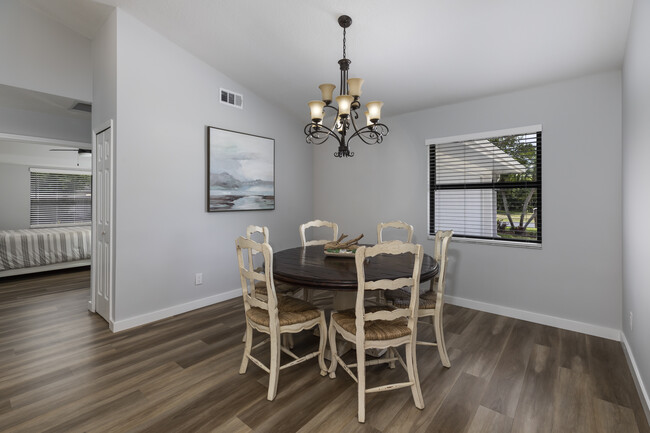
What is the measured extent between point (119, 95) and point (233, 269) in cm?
224

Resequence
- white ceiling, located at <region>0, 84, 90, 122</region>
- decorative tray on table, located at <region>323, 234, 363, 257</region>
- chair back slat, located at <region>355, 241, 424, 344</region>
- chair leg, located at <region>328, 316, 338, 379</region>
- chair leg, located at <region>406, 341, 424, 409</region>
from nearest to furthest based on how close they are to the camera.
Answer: chair back slat, located at <region>355, 241, 424, 344</region> < chair leg, located at <region>406, 341, 424, 409</region> < chair leg, located at <region>328, 316, 338, 379</region> < decorative tray on table, located at <region>323, 234, 363, 257</region> < white ceiling, located at <region>0, 84, 90, 122</region>

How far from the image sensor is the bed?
187 inches

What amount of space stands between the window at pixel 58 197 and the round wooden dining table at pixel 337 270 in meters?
6.50

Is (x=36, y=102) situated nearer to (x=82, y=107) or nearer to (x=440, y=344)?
(x=82, y=107)

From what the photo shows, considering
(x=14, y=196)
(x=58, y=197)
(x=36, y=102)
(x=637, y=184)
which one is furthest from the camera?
(x=58, y=197)

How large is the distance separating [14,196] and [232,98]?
209 inches

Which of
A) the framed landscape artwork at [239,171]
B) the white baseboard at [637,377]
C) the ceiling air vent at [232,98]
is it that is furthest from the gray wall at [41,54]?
the white baseboard at [637,377]

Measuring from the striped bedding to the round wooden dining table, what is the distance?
4.65m

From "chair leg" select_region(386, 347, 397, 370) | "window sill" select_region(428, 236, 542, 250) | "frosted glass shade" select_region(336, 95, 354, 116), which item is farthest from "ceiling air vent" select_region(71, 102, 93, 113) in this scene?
"window sill" select_region(428, 236, 542, 250)

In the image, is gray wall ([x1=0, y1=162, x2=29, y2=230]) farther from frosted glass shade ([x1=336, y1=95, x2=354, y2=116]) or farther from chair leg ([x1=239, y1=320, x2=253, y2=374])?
frosted glass shade ([x1=336, y1=95, x2=354, y2=116])

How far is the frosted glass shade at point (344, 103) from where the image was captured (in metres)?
2.31

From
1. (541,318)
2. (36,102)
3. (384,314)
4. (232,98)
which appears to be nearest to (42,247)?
(36,102)

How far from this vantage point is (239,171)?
156 inches

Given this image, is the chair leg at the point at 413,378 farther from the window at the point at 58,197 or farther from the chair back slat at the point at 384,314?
the window at the point at 58,197
